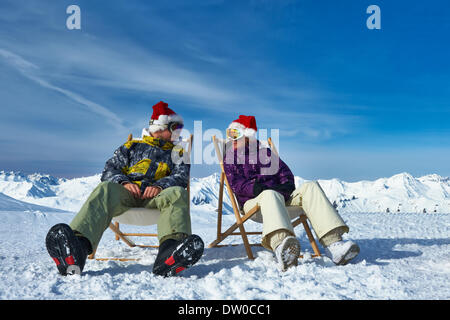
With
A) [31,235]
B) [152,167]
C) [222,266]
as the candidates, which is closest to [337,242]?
[222,266]

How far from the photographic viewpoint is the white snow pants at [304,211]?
2.85m

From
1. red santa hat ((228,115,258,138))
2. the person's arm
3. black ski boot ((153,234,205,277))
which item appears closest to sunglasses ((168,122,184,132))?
red santa hat ((228,115,258,138))

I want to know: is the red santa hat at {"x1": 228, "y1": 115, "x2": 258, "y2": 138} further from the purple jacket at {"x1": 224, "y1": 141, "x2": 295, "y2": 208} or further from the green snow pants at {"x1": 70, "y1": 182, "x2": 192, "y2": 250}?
the green snow pants at {"x1": 70, "y1": 182, "x2": 192, "y2": 250}

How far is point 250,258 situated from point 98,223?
57.0 inches

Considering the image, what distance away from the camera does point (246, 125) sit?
4176mm

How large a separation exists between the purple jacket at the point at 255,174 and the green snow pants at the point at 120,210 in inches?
25.9

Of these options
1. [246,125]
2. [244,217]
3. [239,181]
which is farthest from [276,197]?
[246,125]

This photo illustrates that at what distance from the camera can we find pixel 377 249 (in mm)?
3896

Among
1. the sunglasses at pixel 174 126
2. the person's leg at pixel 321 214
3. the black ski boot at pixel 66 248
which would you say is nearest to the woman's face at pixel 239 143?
the sunglasses at pixel 174 126

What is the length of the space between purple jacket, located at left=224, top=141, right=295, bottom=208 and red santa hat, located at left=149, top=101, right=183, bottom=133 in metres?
0.80

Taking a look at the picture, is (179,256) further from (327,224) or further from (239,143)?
(239,143)

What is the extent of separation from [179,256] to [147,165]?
1475mm

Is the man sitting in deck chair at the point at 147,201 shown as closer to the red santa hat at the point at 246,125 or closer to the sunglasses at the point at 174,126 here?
the sunglasses at the point at 174,126

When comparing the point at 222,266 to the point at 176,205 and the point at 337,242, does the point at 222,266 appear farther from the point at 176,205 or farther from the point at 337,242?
the point at 337,242
